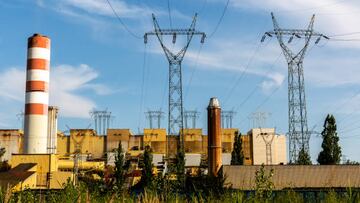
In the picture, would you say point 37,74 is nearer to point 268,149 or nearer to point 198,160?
point 198,160

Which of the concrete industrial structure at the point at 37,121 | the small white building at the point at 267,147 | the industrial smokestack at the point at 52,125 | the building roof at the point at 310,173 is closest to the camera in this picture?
the building roof at the point at 310,173

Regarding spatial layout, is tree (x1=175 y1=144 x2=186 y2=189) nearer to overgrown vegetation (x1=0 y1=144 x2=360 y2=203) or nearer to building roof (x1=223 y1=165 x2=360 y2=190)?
overgrown vegetation (x1=0 y1=144 x2=360 y2=203)

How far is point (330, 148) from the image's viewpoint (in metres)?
56.8

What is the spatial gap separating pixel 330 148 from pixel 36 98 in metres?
34.8

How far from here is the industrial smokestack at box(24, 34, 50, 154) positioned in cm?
5184

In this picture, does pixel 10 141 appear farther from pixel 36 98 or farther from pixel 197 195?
pixel 197 195

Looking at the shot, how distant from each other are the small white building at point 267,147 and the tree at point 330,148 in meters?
26.8

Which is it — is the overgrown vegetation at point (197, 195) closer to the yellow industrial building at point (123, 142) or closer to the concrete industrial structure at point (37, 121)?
the concrete industrial structure at point (37, 121)

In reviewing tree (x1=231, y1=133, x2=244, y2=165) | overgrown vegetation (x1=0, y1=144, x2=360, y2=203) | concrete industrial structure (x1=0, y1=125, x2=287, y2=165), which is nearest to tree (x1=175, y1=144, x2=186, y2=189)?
overgrown vegetation (x1=0, y1=144, x2=360, y2=203)

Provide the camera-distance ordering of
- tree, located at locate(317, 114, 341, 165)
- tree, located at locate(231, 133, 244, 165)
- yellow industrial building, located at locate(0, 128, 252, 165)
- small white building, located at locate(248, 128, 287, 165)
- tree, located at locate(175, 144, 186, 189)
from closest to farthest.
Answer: tree, located at locate(175, 144, 186, 189)
tree, located at locate(317, 114, 341, 165)
tree, located at locate(231, 133, 244, 165)
yellow industrial building, located at locate(0, 128, 252, 165)
small white building, located at locate(248, 128, 287, 165)

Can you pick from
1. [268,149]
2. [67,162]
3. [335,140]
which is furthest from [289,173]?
[268,149]

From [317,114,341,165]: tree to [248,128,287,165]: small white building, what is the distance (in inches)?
1056

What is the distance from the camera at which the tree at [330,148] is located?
56438 millimetres

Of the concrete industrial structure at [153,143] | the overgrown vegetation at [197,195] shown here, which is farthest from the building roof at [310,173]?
the concrete industrial structure at [153,143]
